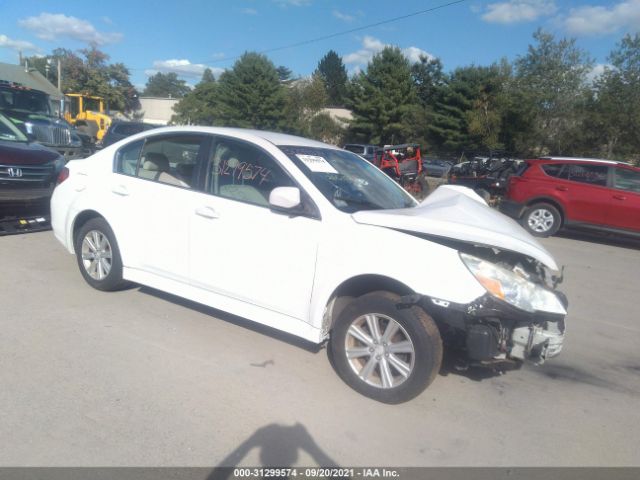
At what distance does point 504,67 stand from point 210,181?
3005cm

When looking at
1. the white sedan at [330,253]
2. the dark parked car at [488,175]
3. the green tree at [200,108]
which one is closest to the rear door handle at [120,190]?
the white sedan at [330,253]

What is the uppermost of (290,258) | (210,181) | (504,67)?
(504,67)

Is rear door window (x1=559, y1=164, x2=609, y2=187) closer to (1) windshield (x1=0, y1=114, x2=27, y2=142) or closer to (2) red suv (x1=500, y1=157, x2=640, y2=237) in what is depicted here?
(2) red suv (x1=500, y1=157, x2=640, y2=237)

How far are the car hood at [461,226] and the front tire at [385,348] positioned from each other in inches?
20.2

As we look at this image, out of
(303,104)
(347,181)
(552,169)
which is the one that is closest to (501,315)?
(347,181)

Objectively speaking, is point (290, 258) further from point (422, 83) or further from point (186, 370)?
point (422, 83)

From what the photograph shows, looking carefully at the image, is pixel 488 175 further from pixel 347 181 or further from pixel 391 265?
pixel 391 265

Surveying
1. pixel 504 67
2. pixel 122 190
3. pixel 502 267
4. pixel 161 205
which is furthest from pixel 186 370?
pixel 504 67

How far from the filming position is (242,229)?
400cm

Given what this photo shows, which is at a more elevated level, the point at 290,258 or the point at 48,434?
the point at 290,258

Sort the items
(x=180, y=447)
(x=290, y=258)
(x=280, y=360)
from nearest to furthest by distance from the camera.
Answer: (x=180, y=447), (x=290, y=258), (x=280, y=360)

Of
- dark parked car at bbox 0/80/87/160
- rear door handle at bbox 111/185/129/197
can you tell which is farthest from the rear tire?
dark parked car at bbox 0/80/87/160

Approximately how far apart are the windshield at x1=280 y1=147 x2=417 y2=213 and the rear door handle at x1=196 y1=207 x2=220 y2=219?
2.52 feet

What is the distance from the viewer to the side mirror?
3615 millimetres
